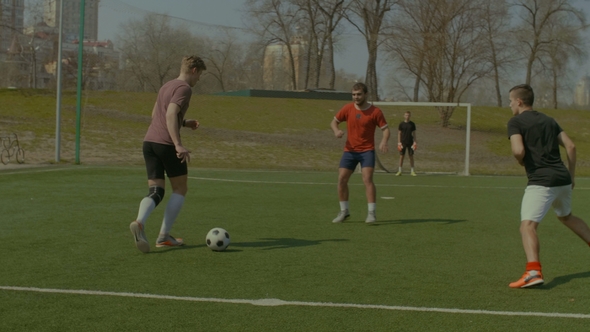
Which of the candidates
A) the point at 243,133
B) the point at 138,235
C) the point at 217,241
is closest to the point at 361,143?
the point at 217,241

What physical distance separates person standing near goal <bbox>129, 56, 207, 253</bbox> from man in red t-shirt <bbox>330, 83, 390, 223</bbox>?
125 inches

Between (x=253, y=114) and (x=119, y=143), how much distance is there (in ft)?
36.4

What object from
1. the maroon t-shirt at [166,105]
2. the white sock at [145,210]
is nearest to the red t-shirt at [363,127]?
the maroon t-shirt at [166,105]

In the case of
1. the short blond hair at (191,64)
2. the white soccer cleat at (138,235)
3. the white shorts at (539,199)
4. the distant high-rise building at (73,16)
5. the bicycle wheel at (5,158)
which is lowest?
the bicycle wheel at (5,158)

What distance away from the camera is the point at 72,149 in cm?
2920

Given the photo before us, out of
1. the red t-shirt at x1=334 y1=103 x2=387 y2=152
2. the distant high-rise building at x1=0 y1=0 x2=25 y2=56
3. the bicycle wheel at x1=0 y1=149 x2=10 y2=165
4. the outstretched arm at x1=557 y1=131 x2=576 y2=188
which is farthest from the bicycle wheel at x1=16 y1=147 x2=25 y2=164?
the outstretched arm at x1=557 y1=131 x2=576 y2=188

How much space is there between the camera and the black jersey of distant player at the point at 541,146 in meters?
6.24

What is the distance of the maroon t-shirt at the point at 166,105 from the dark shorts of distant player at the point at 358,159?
350cm

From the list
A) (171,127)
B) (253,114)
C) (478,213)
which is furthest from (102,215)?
(253,114)

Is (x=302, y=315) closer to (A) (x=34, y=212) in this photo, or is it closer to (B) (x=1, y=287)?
(B) (x=1, y=287)

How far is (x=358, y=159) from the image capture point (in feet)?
34.2

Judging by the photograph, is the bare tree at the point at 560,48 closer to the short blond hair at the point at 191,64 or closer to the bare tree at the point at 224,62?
the bare tree at the point at 224,62

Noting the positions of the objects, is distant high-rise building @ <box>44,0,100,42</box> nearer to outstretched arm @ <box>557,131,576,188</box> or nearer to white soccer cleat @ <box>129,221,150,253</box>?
white soccer cleat @ <box>129,221,150,253</box>

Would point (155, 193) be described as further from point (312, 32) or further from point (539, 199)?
point (312, 32)
